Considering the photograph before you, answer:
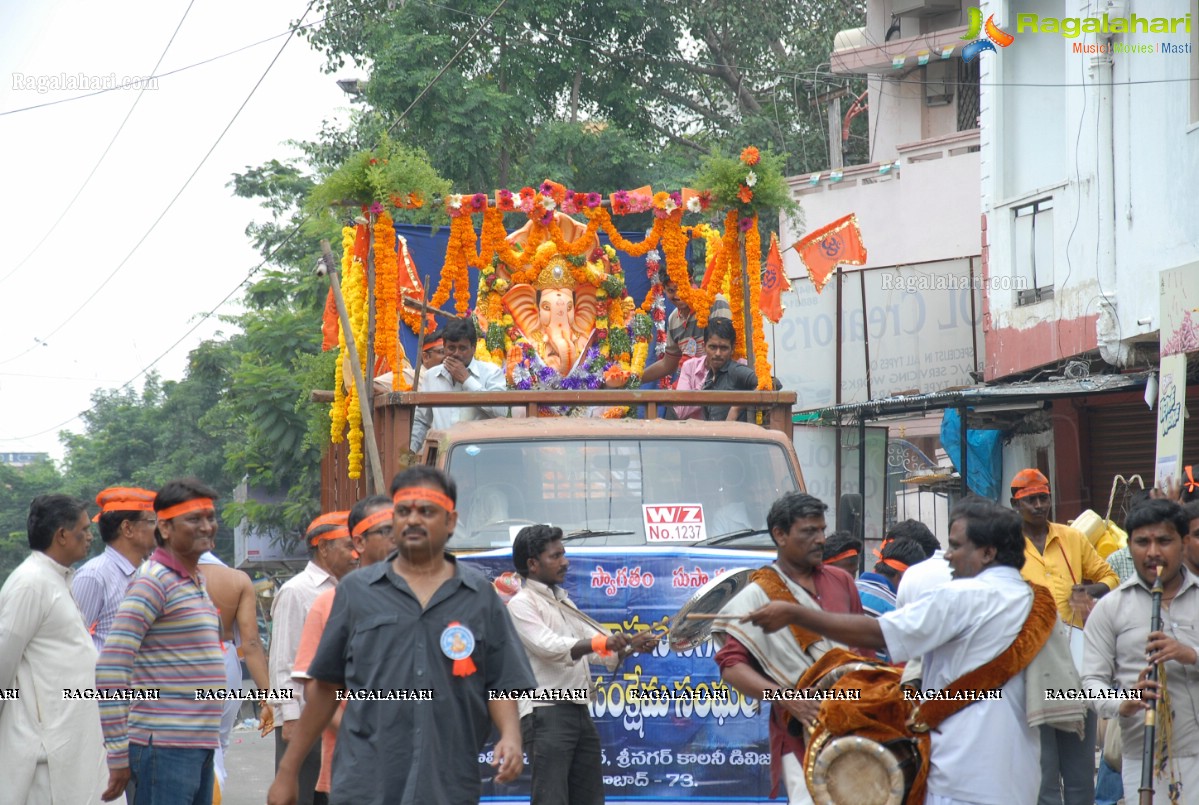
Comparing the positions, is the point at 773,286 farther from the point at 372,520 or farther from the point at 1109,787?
the point at 372,520

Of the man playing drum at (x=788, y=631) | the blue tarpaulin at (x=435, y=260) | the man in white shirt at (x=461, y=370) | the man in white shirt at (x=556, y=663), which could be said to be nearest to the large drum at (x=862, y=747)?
the man playing drum at (x=788, y=631)

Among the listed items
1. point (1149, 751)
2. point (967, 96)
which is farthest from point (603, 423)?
point (967, 96)

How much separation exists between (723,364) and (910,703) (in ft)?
15.0

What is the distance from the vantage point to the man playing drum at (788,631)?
5324 mm

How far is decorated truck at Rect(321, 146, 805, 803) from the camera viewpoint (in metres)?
7.37

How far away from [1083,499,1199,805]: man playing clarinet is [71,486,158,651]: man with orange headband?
4059 millimetres

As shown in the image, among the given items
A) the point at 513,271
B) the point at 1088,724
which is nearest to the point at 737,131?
the point at 513,271

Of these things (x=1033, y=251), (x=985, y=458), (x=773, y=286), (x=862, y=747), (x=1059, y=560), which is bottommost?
(x=862, y=747)

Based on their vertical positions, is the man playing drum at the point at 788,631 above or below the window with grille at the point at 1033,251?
below

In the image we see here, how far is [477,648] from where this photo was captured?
15.4 ft

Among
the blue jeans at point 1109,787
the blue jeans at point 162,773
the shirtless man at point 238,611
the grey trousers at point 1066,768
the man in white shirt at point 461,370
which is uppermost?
the man in white shirt at point 461,370

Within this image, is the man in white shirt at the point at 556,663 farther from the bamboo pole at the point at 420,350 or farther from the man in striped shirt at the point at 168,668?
the bamboo pole at the point at 420,350

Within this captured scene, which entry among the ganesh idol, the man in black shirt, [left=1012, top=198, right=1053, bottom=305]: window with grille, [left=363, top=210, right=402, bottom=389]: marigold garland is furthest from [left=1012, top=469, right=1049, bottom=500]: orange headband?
[left=1012, top=198, right=1053, bottom=305]: window with grille

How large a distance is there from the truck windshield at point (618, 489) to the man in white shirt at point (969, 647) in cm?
287
